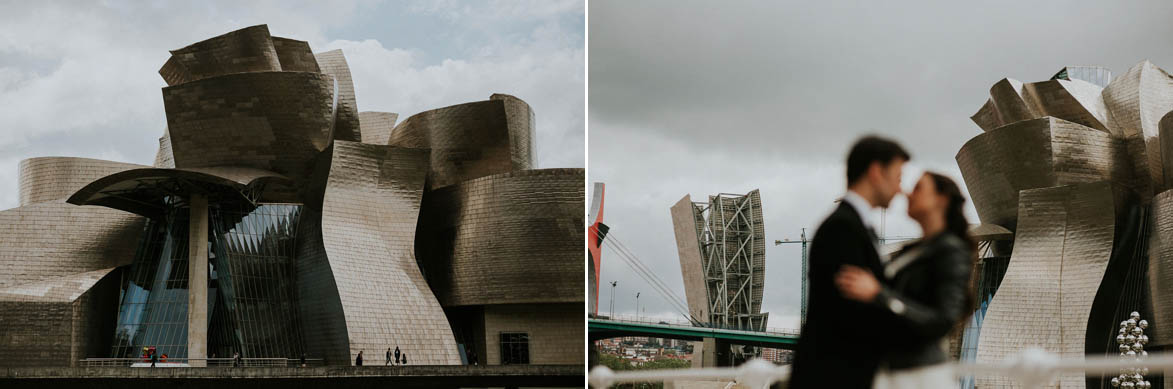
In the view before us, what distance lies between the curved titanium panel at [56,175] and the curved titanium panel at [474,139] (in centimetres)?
802

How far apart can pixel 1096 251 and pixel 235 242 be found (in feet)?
70.0

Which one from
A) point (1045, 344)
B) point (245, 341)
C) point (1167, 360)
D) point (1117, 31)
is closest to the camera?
point (1167, 360)

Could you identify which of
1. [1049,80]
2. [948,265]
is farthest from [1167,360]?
[1049,80]

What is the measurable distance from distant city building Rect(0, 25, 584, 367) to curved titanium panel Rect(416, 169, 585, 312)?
4cm

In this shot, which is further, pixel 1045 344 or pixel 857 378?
pixel 1045 344

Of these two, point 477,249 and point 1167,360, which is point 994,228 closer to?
point 477,249

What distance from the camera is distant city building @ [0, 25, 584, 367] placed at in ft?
67.6

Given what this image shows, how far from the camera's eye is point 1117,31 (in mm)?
11188

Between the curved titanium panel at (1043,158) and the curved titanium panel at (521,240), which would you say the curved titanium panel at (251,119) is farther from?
the curved titanium panel at (1043,158)

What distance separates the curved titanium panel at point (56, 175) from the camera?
77.9 ft

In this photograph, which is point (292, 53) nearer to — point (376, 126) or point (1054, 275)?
point (376, 126)

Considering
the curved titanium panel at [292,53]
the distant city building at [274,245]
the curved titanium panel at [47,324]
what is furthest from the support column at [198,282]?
the curved titanium panel at [292,53]

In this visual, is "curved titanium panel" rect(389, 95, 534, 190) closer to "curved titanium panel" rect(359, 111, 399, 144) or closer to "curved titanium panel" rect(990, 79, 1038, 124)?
"curved titanium panel" rect(359, 111, 399, 144)

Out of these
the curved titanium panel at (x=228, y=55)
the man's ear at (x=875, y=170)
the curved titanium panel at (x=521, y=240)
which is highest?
the curved titanium panel at (x=228, y=55)
